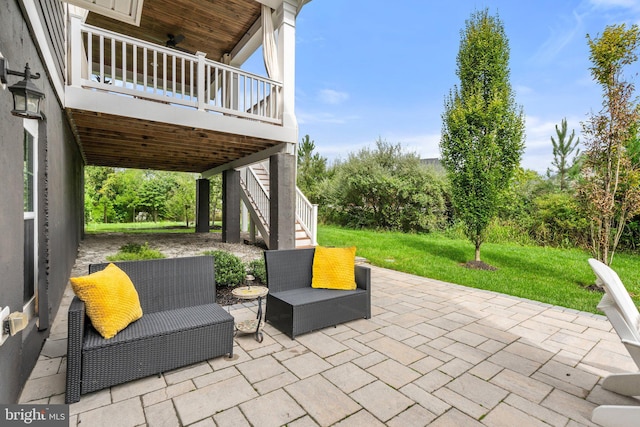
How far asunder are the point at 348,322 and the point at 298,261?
88 cm

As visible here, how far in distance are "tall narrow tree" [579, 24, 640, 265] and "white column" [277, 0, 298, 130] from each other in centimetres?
496

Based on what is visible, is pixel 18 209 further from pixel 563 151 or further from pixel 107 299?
pixel 563 151

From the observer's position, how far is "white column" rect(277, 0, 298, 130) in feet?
17.9

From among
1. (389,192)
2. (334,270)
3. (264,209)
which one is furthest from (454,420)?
(389,192)

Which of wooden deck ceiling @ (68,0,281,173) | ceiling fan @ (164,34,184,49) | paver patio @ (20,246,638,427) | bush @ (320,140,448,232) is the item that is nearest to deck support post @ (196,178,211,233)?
wooden deck ceiling @ (68,0,281,173)

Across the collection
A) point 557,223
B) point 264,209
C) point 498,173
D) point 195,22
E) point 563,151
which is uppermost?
point 195,22

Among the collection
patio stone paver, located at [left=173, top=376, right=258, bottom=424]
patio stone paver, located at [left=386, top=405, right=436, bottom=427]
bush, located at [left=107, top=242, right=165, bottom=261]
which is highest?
bush, located at [left=107, top=242, right=165, bottom=261]

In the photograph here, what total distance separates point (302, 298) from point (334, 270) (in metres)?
0.54

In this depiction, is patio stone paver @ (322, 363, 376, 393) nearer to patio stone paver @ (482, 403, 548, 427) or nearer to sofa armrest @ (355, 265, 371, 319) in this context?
patio stone paver @ (482, 403, 548, 427)

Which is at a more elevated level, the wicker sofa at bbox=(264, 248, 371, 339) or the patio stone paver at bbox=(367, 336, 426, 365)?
the wicker sofa at bbox=(264, 248, 371, 339)

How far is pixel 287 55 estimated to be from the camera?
5570mm

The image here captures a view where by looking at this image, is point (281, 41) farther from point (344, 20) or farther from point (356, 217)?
point (344, 20)

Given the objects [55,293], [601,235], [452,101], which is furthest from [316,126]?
[55,293]

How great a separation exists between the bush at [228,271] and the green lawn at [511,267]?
3330 millimetres
